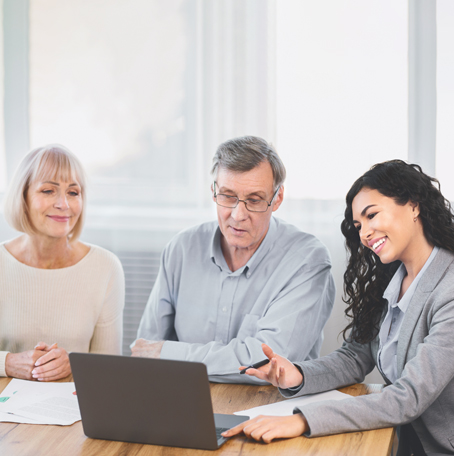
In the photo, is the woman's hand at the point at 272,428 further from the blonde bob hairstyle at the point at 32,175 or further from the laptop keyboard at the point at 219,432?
the blonde bob hairstyle at the point at 32,175

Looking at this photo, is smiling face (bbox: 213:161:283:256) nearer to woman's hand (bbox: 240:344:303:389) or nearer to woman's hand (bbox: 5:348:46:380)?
woman's hand (bbox: 240:344:303:389)

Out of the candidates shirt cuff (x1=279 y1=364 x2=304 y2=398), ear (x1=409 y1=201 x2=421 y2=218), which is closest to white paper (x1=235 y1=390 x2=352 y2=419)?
shirt cuff (x1=279 y1=364 x2=304 y2=398)

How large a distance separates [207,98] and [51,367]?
60.3 inches

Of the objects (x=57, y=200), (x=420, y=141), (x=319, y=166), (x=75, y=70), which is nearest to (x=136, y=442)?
(x=57, y=200)

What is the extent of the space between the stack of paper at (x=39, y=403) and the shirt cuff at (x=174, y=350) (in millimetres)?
291

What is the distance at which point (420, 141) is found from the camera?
249 centimetres

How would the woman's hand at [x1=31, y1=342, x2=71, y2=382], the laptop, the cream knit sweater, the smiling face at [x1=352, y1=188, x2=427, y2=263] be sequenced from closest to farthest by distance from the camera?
the laptop
the smiling face at [x1=352, y1=188, x2=427, y2=263]
the woman's hand at [x1=31, y1=342, x2=71, y2=382]
the cream knit sweater

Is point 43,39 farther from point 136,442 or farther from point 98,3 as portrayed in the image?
point 136,442

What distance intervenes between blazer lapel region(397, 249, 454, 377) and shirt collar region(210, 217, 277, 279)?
1.90 feet

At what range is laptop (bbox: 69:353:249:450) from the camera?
1.12 meters

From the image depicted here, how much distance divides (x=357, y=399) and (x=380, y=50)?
174 cm

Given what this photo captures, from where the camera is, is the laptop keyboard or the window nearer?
the laptop keyboard

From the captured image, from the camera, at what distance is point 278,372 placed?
140cm

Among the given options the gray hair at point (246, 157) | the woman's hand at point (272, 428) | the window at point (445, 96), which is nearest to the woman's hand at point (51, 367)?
the woman's hand at point (272, 428)
